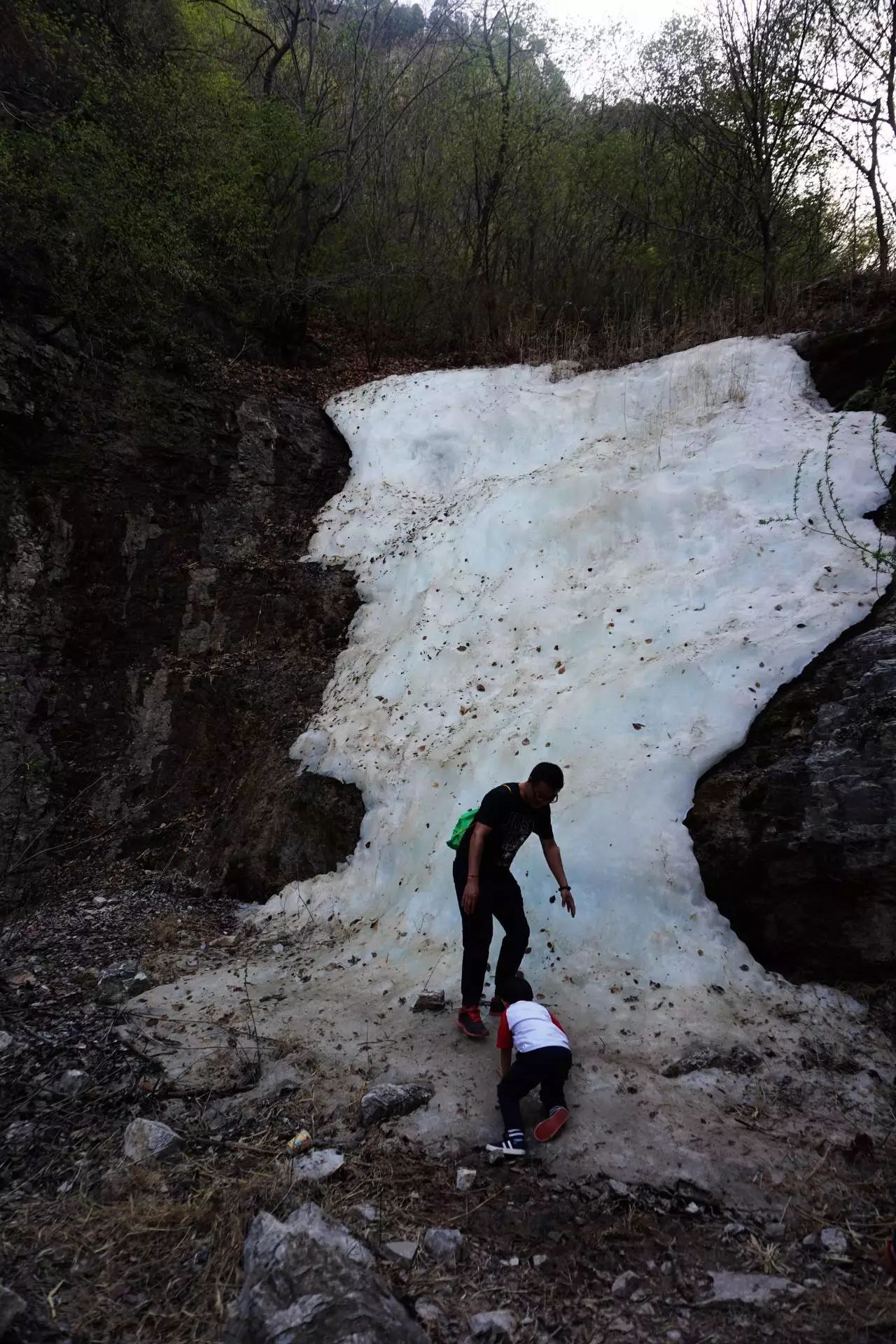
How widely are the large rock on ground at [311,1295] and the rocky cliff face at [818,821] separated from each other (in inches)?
117

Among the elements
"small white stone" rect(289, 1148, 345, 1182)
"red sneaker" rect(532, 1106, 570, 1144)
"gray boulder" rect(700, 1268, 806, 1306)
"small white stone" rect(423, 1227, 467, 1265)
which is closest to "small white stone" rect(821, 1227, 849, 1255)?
"gray boulder" rect(700, 1268, 806, 1306)

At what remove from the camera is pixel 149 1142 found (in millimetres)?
3201

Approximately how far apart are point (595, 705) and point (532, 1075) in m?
3.10

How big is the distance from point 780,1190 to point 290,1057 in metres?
2.50

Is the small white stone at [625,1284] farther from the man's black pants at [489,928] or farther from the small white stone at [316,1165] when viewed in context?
the man's black pants at [489,928]

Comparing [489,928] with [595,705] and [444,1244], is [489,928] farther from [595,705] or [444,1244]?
[595,705]

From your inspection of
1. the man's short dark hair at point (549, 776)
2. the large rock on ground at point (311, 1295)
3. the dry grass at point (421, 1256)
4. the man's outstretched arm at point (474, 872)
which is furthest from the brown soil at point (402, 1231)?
the man's short dark hair at point (549, 776)

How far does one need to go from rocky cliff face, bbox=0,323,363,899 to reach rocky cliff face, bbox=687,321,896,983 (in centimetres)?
330

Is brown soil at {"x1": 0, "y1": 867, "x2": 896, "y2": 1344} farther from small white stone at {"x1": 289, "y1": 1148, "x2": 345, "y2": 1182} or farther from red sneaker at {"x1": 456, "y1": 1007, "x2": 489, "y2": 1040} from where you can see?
red sneaker at {"x1": 456, "y1": 1007, "x2": 489, "y2": 1040}

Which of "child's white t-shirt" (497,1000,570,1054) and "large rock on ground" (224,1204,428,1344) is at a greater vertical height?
"child's white t-shirt" (497,1000,570,1054)

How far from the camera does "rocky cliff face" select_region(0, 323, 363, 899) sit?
7.10 m

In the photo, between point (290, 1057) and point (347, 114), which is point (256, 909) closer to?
point (290, 1057)

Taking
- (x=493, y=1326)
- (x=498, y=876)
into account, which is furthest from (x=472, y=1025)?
(x=493, y=1326)

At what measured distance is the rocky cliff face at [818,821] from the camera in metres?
4.19
